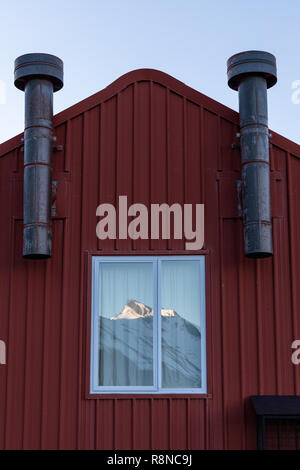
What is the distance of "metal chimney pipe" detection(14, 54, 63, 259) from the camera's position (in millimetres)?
8898

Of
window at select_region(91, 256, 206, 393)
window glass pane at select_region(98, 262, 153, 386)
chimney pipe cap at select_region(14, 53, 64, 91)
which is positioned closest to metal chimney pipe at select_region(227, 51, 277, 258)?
window at select_region(91, 256, 206, 393)

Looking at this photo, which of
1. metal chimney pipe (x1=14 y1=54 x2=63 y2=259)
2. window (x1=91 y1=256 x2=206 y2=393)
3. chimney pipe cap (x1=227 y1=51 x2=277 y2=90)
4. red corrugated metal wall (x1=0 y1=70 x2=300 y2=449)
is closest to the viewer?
red corrugated metal wall (x1=0 y1=70 x2=300 y2=449)

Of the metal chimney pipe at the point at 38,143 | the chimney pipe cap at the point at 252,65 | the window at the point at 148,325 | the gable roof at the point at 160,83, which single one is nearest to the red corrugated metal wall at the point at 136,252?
the gable roof at the point at 160,83

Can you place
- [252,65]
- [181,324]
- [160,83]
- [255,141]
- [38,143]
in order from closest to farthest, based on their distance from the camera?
[181,324]
[255,141]
[38,143]
[252,65]
[160,83]

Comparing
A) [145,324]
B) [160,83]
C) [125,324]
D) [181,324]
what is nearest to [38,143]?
[160,83]

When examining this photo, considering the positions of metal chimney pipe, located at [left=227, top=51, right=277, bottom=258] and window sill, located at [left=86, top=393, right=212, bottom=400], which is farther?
metal chimney pipe, located at [left=227, top=51, right=277, bottom=258]

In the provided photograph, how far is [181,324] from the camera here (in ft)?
29.2

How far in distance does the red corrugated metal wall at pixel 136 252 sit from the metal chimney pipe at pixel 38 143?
0.25 metres

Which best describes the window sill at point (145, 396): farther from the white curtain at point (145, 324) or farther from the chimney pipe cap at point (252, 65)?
the chimney pipe cap at point (252, 65)

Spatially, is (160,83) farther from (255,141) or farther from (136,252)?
(136,252)

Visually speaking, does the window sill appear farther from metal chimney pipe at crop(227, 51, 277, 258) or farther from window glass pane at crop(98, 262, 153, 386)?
metal chimney pipe at crop(227, 51, 277, 258)

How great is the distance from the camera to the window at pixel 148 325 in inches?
345

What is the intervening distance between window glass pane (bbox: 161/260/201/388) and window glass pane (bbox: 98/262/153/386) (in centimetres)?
18

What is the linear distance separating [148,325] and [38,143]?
262 cm
